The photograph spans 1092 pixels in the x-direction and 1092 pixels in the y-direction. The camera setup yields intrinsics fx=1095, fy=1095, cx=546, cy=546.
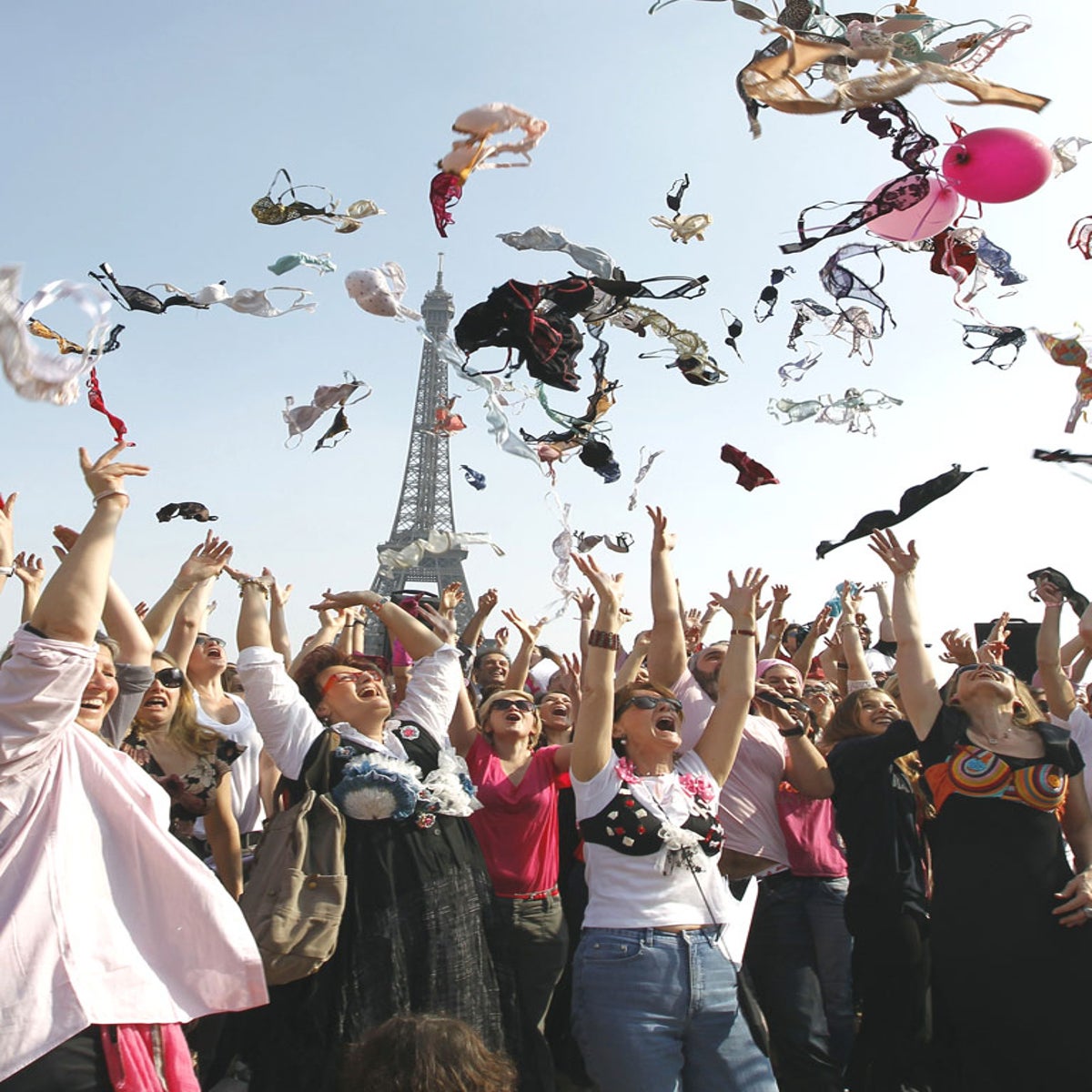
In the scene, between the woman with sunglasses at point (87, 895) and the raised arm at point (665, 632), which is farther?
the raised arm at point (665, 632)

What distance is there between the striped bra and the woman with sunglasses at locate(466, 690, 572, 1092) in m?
1.60

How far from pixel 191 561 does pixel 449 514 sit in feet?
137

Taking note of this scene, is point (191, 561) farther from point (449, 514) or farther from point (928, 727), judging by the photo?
point (449, 514)

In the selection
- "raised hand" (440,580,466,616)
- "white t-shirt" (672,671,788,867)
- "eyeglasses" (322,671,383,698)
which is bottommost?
"white t-shirt" (672,671,788,867)

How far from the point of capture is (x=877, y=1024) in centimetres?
470

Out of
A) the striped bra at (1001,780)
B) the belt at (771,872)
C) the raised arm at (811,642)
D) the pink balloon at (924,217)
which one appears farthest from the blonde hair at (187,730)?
the pink balloon at (924,217)

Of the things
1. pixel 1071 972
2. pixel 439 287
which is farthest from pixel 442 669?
pixel 439 287

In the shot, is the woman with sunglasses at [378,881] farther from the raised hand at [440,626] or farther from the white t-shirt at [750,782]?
the white t-shirt at [750,782]

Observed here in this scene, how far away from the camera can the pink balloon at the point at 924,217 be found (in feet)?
19.3

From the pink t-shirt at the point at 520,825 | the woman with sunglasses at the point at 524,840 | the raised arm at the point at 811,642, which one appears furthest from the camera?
the raised arm at the point at 811,642

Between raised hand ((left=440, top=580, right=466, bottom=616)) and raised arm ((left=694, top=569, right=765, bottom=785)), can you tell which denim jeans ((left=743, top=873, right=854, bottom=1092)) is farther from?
raised hand ((left=440, top=580, right=466, bottom=616))

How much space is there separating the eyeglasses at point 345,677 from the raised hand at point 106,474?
1.55 m

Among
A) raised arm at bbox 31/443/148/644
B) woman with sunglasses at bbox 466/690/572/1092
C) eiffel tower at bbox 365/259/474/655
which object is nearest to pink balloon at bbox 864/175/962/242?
woman with sunglasses at bbox 466/690/572/1092

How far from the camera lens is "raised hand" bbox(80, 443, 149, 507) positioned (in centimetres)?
294
